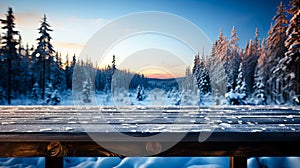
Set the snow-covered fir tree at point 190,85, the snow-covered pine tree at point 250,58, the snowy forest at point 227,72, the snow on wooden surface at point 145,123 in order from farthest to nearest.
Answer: the snow-covered pine tree at point 250,58
the snowy forest at point 227,72
the snow-covered fir tree at point 190,85
the snow on wooden surface at point 145,123

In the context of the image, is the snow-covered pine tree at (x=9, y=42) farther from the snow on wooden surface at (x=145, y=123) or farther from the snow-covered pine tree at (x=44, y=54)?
the snow on wooden surface at (x=145, y=123)

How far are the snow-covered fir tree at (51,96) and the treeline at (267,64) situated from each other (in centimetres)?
1671

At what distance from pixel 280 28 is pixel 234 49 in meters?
6.83

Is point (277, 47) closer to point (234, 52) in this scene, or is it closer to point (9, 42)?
point (234, 52)

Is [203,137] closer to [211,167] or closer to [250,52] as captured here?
[211,167]

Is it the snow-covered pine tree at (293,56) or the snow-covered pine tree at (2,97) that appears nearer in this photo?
the snow-covered pine tree at (293,56)

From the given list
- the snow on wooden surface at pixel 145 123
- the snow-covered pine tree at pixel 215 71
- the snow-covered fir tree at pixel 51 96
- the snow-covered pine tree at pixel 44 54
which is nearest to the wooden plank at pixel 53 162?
the snow on wooden surface at pixel 145 123

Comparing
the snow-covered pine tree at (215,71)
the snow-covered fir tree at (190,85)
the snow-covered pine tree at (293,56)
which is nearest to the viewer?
the snow-covered fir tree at (190,85)

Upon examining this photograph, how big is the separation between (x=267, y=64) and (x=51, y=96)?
27685mm

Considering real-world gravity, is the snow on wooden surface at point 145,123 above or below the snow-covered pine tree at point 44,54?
below

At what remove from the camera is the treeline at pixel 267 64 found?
57.2 ft

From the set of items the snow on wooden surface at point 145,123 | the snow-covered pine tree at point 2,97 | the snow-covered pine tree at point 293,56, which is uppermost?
the snow-covered pine tree at point 293,56

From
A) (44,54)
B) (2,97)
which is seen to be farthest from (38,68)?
(2,97)

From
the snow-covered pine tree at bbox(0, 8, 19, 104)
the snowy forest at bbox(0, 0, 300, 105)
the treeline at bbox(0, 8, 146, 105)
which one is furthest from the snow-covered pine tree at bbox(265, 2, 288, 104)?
the snow-covered pine tree at bbox(0, 8, 19, 104)
